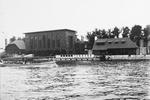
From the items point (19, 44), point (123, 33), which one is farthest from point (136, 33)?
point (19, 44)

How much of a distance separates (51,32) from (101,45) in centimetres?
2044

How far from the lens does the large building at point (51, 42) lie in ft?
293

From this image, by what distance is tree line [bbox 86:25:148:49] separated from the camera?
91.8 meters

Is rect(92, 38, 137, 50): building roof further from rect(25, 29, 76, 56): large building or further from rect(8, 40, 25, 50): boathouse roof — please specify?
rect(8, 40, 25, 50): boathouse roof

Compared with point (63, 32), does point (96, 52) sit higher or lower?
lower

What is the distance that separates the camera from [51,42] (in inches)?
3565

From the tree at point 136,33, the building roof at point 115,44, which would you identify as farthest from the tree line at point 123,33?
the building roof at point 115,44

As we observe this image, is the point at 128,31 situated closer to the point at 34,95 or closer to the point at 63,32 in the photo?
the point at 63,32

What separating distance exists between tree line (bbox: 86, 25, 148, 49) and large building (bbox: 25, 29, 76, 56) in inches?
271

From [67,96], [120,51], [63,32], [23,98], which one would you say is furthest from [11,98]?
[63,32]

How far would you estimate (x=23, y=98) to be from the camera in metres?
16.3

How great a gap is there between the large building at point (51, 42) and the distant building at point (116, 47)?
42.4 ft

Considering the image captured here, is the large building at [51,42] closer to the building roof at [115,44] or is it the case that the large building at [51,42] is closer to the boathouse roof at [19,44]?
the boathouse roof at [19,44]

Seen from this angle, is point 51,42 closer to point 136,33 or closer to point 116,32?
point 116,32
